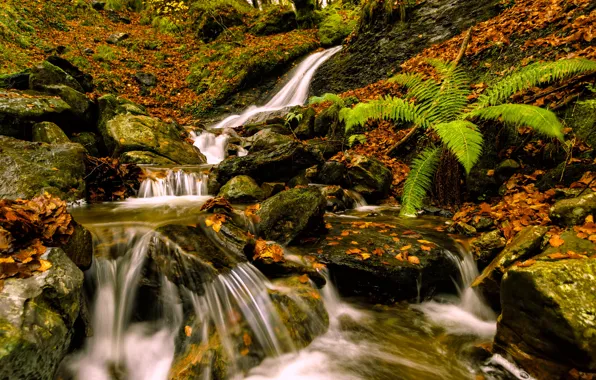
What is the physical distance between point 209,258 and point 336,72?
1098 centimetres

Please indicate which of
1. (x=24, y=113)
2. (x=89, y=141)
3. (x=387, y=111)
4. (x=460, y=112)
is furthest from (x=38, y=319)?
(x=89, y=141)

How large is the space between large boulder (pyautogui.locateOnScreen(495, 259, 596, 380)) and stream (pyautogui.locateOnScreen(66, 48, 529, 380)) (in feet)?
0.73

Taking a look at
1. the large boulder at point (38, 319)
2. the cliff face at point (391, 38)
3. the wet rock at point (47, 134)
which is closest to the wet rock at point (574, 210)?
the large boulder at point (38, 319)

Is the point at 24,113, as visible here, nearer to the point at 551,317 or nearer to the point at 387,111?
the point at 387,111

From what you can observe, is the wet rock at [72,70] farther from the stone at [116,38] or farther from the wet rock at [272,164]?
the stone at [116,38]

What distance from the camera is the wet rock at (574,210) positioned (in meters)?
2.61

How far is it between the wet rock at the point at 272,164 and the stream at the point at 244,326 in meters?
2.41

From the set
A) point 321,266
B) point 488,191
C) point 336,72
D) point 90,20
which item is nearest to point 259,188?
point 321,266

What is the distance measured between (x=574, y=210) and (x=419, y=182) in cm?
198

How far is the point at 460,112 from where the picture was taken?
4.58 metres

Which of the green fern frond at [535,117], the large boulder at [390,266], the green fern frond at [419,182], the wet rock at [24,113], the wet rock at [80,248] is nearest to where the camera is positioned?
the wet rock at [80,248]

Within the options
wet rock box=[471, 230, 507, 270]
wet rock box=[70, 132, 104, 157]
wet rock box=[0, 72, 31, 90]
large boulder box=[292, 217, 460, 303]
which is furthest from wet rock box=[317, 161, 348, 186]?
wet rock box=[0, 72, 31, 90]

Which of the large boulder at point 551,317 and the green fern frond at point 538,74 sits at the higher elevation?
the green fern frond at point 538,74

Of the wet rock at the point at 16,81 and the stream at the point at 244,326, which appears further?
the wet rock at the point at 16,81
